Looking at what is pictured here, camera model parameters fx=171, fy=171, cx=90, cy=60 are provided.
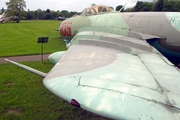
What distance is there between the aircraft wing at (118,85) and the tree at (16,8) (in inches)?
3001

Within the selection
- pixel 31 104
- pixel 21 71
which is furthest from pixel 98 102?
pixel 21 71

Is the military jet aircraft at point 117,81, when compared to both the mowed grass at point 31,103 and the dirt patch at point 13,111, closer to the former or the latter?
the mowed grass at point 31,103

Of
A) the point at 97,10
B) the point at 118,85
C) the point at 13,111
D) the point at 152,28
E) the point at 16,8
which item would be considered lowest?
the point at 13,111

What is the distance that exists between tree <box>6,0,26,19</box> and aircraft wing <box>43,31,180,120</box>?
250 ft

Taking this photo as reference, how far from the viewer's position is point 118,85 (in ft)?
7.25

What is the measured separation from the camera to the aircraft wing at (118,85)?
1.76 metres

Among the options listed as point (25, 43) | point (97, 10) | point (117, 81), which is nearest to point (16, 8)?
point (25, 43)

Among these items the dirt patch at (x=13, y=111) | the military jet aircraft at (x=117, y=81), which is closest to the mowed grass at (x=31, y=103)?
the dirt patch at (x=13, y=111)

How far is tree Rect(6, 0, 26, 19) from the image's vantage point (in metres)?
70.8

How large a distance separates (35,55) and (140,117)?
1019 centimetres

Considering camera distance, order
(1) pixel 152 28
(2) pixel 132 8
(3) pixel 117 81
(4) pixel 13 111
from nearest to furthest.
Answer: (3) pixel 117 81 → (4) pixel 13 111 → (1) pixel 152 28 → (2) pixel 132 8

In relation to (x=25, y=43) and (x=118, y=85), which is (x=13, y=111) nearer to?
(x=118, y=85)

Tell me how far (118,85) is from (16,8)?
265ft

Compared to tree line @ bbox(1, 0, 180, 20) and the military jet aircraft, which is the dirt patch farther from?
tree line @ bbox(1, 0, 180, 20)
